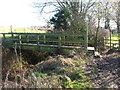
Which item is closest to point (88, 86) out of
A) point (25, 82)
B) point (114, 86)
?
point (114, 86)

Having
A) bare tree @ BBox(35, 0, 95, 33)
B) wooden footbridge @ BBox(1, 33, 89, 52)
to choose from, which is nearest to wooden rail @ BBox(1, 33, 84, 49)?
wooden footbridge @ BBox(1, 33, 89, 52)

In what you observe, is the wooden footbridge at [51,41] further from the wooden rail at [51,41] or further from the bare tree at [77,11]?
the bare tree at [77,11]

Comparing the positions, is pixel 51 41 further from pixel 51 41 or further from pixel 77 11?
pixel 77 11

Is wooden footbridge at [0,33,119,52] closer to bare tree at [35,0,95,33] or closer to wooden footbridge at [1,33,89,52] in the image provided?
wooden footbridge at [1,33,89,52]

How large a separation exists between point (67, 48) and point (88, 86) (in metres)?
4.41

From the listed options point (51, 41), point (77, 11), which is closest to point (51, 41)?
point (51, 41)

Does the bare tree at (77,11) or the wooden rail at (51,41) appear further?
the bare tree at (77,11)

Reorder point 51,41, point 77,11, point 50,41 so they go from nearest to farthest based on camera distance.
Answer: point 51,41 < point 50,41 < point 77,11

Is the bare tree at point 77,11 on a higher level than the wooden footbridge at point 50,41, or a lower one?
higher

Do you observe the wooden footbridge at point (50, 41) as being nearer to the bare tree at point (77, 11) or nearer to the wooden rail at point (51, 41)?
the wooden rail at point (51, 41)

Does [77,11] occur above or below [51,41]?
above

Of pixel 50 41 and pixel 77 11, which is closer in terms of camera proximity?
pixel 50 41

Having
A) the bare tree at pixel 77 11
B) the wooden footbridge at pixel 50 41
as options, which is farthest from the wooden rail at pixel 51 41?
the bare tree at pixel 77 11

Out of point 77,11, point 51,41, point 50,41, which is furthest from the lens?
point 77,11
